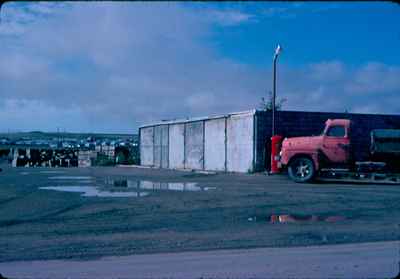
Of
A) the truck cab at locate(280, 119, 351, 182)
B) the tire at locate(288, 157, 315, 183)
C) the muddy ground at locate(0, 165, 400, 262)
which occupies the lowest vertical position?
the muddy ground at locate(0, 165, 400, 262)

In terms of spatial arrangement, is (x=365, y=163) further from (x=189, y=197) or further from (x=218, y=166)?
(x=218, y=166)

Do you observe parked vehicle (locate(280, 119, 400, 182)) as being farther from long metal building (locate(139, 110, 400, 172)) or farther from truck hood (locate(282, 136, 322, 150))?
long metal building (locate(139, 110, 400, 172))

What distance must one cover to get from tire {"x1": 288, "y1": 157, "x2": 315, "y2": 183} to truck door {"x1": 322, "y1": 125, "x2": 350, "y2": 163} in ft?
2.76

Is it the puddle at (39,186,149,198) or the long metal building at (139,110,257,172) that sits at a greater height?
the long metal building at (139,110,257,172)

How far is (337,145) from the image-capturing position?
22.6m

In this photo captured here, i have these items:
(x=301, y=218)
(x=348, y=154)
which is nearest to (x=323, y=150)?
(x=348, y=154)

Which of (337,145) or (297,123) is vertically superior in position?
(297,123)

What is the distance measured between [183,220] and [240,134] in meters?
18.0

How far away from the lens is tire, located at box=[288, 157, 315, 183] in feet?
75.9

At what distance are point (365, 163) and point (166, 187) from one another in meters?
7.92

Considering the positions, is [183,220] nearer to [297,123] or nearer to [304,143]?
[304,143]

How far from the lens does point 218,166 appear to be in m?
34.0

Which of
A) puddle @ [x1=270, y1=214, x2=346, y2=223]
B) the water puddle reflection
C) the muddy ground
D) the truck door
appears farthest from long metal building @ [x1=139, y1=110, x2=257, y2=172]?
puddle @ [x1=270, y1=214, x2=346, y2=223]

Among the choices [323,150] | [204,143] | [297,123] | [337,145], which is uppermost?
[297,123]
